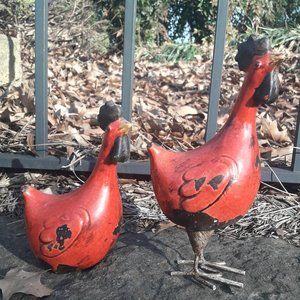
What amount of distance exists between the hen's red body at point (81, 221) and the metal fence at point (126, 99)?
57cm

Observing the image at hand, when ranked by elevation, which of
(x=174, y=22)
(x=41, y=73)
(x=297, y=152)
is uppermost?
(x=174, y=22)

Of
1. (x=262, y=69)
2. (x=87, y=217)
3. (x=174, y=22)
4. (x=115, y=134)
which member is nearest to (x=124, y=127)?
(x=115, y=134)

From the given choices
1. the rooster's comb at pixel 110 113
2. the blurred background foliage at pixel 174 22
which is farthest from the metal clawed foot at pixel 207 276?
the blurred background foliage at pixel 174 22

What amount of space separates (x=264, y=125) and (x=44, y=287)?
5.33 ft

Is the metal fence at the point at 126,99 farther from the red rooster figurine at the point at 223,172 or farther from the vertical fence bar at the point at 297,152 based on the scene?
the red rooster figurine at the point at 223,172

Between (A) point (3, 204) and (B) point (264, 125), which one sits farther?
(B) point (264, 125)

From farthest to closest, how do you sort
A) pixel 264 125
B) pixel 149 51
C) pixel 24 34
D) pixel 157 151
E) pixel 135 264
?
1. pixel 149 51
2. pixel 24 34
3. pixel 264 125
4. pixel 135 264
5. pixel 157 151

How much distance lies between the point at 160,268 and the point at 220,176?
16.1 inches

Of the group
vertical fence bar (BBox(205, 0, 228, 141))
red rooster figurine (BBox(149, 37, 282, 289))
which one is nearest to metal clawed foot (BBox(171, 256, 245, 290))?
red rooster figurine (BBox(149, 37, 282, 289))

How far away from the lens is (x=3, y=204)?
6.45 ft

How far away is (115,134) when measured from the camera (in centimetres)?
141

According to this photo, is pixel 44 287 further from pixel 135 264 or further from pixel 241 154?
pixel 241 154

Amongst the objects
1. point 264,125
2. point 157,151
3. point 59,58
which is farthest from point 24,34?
point 157,151

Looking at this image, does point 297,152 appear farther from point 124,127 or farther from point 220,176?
point 124,127
